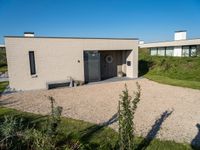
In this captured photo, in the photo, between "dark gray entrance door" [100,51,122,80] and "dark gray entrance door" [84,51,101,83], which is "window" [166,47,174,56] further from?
"dark gray entrance door" [84,51,101,83]

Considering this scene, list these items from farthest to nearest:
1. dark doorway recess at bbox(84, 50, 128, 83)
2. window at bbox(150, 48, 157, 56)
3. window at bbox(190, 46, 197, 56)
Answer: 1. window at bbox(150, 48, 157, 56)
2. window at bbox(190, 46, 197, 56)
3. dark doorway recess at bbox(84, 50, 128, 83)

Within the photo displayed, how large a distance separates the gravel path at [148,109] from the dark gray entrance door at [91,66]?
452cm

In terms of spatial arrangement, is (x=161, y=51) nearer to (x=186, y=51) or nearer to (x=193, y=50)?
(x=186, y=51)

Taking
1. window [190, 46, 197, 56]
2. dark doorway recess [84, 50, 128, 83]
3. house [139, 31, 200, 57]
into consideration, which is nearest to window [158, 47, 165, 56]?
house [139, 31, 200, 57]

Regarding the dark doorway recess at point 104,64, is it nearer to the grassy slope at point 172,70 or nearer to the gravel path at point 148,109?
the grassy slope at point 172,70

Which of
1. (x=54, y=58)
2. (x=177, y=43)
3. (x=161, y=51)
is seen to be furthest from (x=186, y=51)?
(x=54, y=58)

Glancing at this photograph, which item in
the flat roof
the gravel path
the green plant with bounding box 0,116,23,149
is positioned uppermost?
the flat roof

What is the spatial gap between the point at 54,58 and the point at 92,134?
8497 millimetres

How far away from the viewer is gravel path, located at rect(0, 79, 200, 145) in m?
5.32

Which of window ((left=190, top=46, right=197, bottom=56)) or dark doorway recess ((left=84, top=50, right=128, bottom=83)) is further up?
window ((left=190, top=46, right=197, bottom=56))

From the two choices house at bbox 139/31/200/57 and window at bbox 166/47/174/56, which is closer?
house at bbox 139/31/200/57

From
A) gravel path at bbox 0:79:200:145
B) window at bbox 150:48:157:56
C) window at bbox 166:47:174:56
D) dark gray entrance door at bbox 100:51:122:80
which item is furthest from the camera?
window at bbox 150:48:157:56

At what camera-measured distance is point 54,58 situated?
40.3ft

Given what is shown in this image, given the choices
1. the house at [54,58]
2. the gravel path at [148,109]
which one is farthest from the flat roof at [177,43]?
the gravel path at [148,109]
